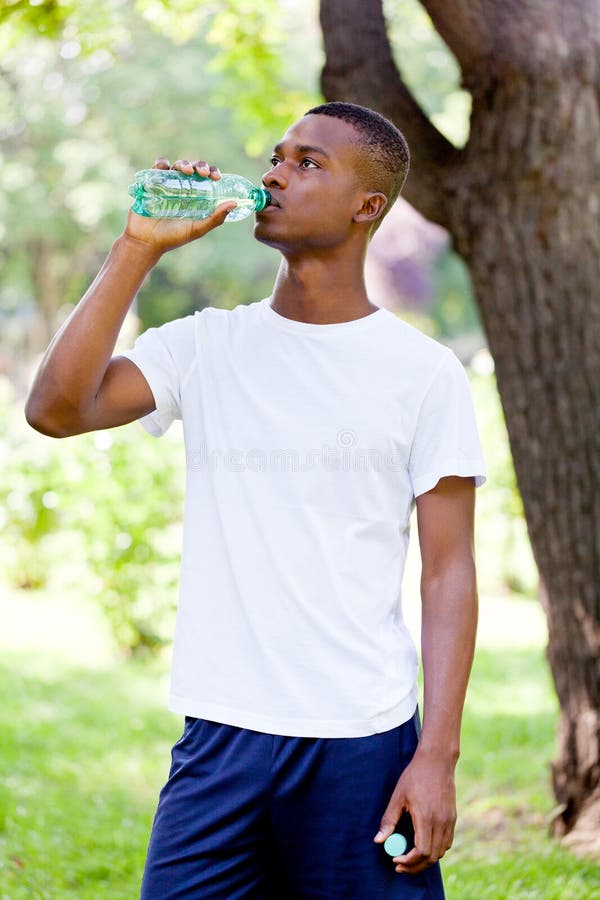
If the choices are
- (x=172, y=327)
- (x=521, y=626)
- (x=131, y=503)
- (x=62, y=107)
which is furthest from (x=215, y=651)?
(x=62, y=107)

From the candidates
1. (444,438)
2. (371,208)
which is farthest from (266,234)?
(444,438)

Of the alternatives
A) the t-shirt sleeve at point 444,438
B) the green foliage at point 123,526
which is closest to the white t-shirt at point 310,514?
the t-shirt sleeve at point 444,438

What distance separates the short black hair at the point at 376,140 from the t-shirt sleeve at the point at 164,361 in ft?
1.69

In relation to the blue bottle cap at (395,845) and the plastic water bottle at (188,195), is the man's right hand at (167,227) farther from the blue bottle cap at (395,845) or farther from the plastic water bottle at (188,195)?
the blue bottle cap at (395,845)

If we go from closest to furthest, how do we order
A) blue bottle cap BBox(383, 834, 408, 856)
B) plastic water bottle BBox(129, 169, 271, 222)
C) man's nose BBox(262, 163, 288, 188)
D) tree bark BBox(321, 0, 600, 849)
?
blue bottle cap BBox(383, 834, 408, 856) → plastic water bottle BBox(129, 169, 271, 222) → man's nose BBox(262, 163, 288, 188) → tree bark BBox(321, 0, 600, 849)

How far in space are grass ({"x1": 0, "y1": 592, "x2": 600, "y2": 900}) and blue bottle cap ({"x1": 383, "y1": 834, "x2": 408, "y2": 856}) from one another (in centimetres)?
185

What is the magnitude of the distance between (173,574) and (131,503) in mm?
532

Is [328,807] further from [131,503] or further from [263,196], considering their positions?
[131,503]

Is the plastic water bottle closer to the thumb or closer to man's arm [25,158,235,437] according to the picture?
man's arm [25,158,235,437]

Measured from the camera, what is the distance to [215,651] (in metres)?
2.22

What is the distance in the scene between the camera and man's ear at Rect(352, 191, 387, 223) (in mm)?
2441

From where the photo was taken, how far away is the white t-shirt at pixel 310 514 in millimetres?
2180

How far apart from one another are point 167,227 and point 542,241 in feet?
7.27

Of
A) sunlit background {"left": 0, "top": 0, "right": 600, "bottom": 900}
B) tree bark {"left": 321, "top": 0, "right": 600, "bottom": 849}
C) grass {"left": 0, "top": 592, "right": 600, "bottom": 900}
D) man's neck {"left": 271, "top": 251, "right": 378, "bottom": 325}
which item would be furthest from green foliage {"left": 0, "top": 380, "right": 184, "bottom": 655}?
man's neck {"left": 271, "top": 251, "right": 378, "bottom": 325}
